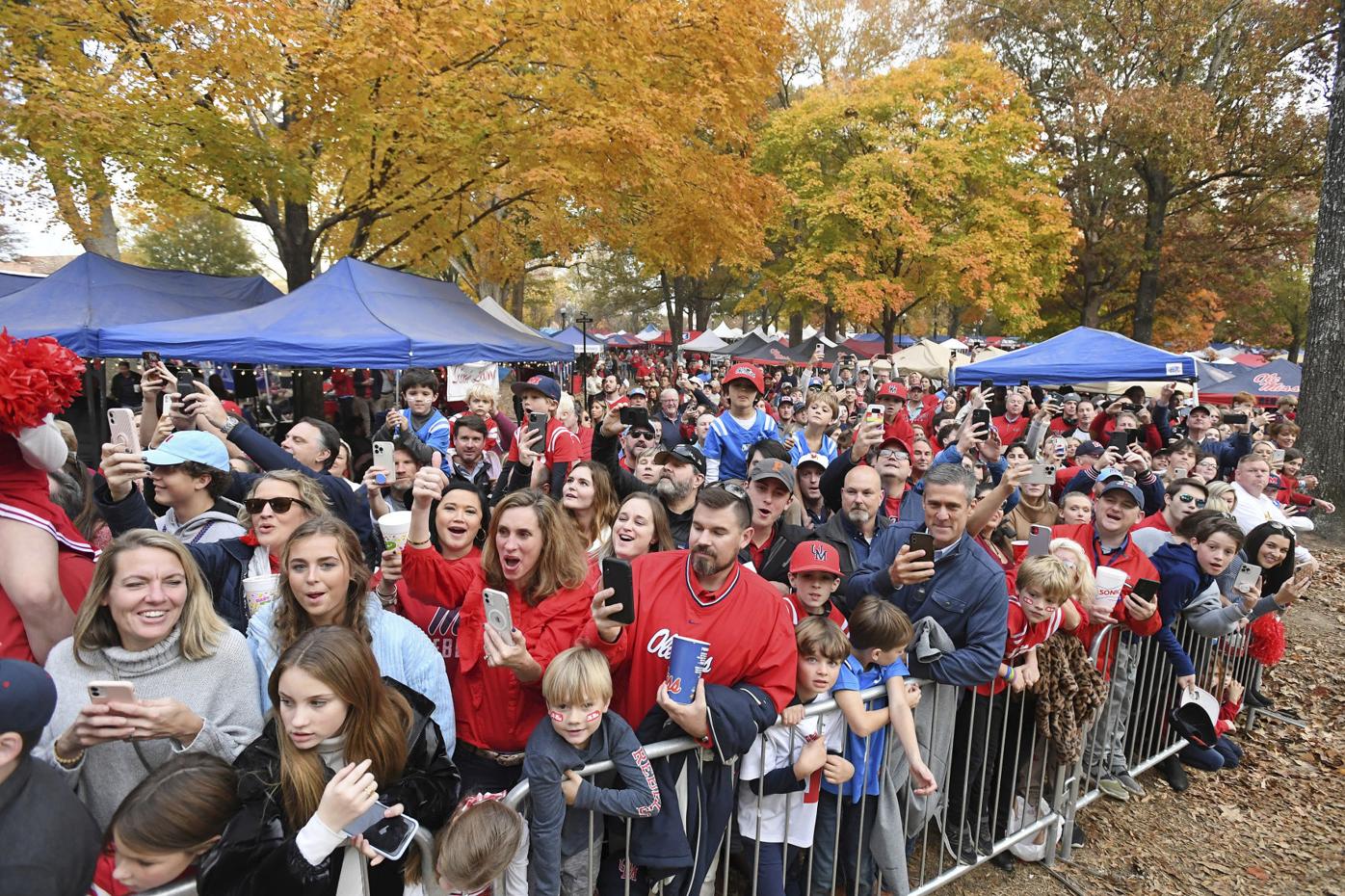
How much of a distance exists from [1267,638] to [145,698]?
270 inches

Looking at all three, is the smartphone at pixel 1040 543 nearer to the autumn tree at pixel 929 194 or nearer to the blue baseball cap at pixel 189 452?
the blue baseball cap at pixel 189 452

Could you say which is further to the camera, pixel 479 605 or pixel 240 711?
pixel 479 605

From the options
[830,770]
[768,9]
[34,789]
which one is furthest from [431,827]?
[768,9]

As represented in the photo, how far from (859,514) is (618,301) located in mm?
43148

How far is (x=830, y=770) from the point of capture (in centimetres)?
288

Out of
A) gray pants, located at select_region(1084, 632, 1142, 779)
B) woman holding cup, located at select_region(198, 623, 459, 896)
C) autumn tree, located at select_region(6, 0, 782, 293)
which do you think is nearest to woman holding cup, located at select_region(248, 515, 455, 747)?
woman holding cup, located at select_region(198, 623, 459, 896)

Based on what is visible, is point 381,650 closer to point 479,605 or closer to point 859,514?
point 479,605

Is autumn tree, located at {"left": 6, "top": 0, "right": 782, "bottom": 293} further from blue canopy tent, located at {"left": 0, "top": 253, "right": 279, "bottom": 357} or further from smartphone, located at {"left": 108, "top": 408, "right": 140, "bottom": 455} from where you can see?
smartphone, located at {"left": 108, "top": 408, "right": 140, "bottom": 455}

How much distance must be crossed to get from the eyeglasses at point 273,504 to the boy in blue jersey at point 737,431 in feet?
10.5

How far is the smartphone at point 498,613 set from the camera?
2.27 meters

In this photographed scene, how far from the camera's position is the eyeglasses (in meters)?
3.00

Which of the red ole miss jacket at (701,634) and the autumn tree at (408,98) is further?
the autumn tree at (408,98)

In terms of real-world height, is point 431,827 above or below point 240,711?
below

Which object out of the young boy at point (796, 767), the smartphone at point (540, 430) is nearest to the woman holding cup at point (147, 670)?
the young boy at point (796, 767)
